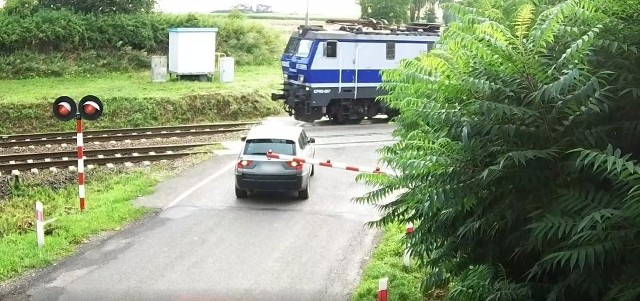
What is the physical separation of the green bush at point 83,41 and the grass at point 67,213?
14.4 m

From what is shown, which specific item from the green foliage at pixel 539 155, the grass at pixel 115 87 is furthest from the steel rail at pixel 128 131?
the green foliage at pixel 539 155

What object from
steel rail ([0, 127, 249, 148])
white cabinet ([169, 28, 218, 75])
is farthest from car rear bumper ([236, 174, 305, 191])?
white cabinet ([169, 28, 218, 75])

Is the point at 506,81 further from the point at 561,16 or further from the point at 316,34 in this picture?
the point at 316,34

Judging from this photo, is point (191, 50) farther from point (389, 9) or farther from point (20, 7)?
point (389, 9)

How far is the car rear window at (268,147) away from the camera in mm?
14188

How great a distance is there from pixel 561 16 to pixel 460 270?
2268mm

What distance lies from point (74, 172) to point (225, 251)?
25.1 ft

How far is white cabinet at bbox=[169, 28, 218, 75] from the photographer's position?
28906 mm

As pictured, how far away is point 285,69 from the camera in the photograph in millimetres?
25141

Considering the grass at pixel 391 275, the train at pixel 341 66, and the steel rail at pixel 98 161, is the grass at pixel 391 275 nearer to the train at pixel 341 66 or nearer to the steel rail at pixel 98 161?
the steel rail at pixel 98 161

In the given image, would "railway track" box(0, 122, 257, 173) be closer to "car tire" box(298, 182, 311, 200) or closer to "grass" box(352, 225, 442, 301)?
"car tire" box(298, 182, 311, 200)

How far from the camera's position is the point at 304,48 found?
79.7 feet

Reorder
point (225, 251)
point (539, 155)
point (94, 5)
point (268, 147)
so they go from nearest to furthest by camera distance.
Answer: point (539, 155) < point (225, 251) < point (268, 147) < point (94, 5)

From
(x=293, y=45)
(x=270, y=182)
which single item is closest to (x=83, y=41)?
(x=293, y=45)
